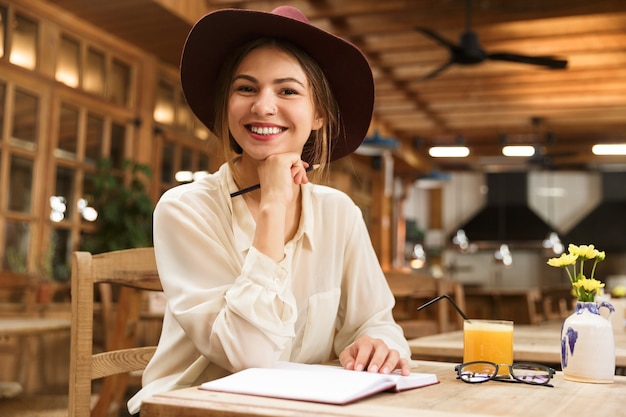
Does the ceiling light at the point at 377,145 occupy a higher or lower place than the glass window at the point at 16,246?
higher

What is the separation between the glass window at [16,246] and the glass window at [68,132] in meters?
0.67

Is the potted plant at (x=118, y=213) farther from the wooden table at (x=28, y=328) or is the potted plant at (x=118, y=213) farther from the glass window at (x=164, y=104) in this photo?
the wooden table at (x=28, y=328)

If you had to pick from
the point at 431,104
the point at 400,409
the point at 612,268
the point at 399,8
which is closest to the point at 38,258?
the point at 399,8

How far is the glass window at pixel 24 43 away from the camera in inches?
195

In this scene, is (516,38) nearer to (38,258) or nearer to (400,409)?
(38,258)

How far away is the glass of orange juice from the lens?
1.32 metres

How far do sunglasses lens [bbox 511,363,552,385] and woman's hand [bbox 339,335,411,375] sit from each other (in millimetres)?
194

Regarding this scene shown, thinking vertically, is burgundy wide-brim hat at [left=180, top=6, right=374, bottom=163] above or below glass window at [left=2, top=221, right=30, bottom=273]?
above

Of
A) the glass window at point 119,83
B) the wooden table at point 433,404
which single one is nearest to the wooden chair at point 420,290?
the wooden table at point 433,404

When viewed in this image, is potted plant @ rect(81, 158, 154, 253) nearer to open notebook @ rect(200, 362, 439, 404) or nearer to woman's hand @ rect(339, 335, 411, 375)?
woman's hand @ rect(339, 335, 411, 375)

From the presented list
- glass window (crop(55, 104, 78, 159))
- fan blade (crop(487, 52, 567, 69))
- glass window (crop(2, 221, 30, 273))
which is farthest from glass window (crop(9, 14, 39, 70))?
fan blade (crop(487, 52, 567, 69))

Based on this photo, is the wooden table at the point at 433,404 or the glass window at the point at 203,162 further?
the glass window at the point at 203,162

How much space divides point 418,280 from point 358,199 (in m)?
8.83

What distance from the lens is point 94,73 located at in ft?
19.2
